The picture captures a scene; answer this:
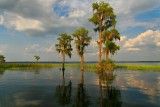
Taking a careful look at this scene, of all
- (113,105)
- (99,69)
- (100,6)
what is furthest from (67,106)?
(100,6)

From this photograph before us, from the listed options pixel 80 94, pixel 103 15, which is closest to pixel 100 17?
pixel 103 15

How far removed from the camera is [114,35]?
58.4m

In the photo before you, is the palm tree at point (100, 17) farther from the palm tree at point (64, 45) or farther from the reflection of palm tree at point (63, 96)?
the reflection of palm tree at point (63, 96)

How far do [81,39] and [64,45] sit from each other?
828 cm

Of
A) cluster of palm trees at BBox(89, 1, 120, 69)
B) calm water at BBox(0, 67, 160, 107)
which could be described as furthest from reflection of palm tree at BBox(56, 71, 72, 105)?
cluster of palm trees at BBox(89, 1, 120, 69)

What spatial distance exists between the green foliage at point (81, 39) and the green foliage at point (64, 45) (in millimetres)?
5517

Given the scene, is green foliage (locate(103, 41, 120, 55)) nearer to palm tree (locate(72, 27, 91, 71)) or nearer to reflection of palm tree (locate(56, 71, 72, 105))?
palm tree (locate(72, 27, 91, 71))

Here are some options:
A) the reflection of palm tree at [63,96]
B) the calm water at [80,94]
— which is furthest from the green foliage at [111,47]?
the reflection of palm tree at [63,96]

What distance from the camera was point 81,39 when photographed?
63781 mm

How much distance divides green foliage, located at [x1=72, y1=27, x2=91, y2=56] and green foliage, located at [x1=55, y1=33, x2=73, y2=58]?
18.1ft

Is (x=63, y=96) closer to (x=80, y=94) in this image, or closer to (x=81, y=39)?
(x=80, y=94)

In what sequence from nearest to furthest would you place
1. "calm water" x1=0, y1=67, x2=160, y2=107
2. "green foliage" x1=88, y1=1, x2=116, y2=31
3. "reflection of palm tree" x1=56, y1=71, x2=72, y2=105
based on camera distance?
"calm water" x1=0, y1=67, x2=160, y2=107, "reflection of palm tree" x1=56, y1=71, x2=72, y2=105, "green foliage" x1=88, y1=1, x2=116, y2=31

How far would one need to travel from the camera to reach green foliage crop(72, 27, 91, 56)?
2491 inches

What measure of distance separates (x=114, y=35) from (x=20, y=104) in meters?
46.5
